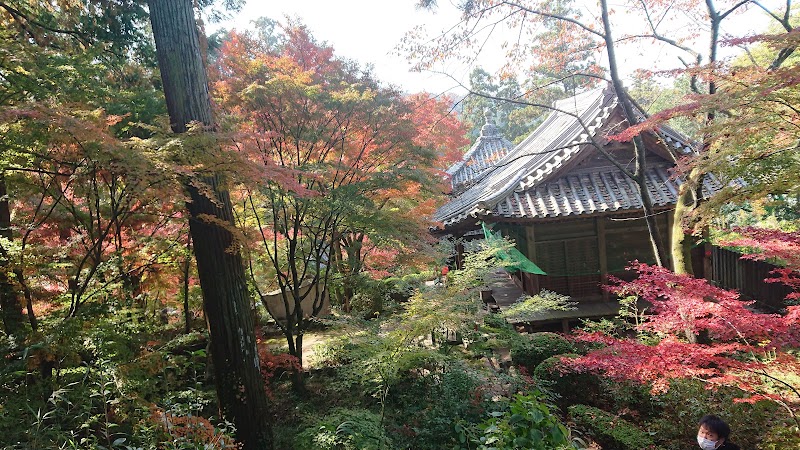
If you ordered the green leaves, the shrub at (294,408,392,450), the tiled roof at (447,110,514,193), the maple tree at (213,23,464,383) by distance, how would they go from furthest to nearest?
the tiled roof at (447,110,514,193) < the maple tree at (213,23,464,383) < the shrub at (294,408,392,450) < the green leaves

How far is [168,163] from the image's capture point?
375 centimetres

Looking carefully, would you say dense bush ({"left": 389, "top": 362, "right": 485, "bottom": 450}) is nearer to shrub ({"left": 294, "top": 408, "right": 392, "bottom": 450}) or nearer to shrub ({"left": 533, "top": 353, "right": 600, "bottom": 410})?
shrub ({"left": 294, "top": 408, "right": 392, "bottom": 450})

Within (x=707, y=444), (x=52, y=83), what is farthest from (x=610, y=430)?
(x=52, y=83)

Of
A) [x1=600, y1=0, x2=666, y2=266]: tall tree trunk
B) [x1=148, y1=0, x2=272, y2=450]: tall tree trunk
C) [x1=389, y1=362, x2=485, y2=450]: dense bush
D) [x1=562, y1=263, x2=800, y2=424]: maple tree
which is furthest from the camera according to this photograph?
[x1=600, y1=0, x2=666, y2=266]: tall tree trunk

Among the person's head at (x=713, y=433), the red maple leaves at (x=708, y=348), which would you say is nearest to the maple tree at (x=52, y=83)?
the person's head at (x=713, y=433)

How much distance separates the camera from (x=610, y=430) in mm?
4973

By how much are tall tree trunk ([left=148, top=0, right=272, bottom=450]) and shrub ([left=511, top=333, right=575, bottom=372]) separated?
158 inches

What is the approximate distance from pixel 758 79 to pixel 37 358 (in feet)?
24.6

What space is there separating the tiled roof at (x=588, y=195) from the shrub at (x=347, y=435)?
4682mm

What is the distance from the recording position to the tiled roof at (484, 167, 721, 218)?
830 cm

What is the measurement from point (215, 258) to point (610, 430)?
16.3 ft

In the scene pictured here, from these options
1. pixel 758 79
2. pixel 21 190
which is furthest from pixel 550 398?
pixel 21 190

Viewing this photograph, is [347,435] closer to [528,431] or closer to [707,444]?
[528,431]

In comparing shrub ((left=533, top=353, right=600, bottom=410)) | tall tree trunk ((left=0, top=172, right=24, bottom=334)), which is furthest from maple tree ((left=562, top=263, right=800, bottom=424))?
tall tree trunk ((left=0, top=172, right=24, bottom=334))
